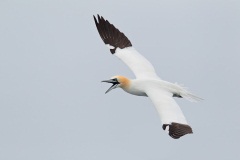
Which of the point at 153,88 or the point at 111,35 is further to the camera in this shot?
the point at 111,35

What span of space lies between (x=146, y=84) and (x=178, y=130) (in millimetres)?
4050

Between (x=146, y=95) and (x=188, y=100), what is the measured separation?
1.58m

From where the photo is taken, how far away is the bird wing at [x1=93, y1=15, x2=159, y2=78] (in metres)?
35.8

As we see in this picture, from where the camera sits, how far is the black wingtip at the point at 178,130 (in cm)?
2966

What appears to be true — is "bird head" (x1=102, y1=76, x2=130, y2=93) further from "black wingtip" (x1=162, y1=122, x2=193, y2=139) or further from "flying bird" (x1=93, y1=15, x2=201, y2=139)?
"black wingtip" (x1=162, y1=122, x2=193, y2=139)

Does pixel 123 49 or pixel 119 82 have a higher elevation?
pixel 123 49

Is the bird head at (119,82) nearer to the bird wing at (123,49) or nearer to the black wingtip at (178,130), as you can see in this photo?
the bird wing at (123,49)

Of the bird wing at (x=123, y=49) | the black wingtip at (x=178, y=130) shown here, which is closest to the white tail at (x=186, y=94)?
the bird wing at (x=123, y=49)

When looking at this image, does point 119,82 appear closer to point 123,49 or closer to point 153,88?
point 153,88

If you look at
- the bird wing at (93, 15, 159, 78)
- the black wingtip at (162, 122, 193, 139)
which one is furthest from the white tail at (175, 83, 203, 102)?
the black wingtip at (162, 122, 193, 139)

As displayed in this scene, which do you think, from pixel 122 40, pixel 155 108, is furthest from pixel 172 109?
pixel 122 40

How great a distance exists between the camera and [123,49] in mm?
37562

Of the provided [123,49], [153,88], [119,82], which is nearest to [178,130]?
[153,88]

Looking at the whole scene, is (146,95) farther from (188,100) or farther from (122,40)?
(122,40)
